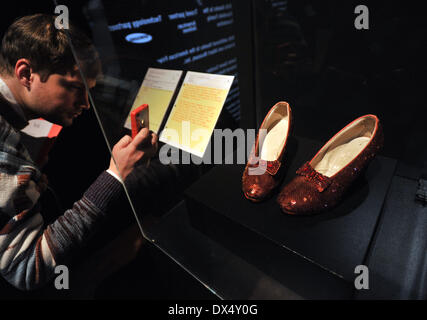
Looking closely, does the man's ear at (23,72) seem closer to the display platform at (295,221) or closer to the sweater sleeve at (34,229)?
the sweater sleeve at (34,229)

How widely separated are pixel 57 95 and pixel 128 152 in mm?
282

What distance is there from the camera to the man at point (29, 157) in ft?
1.93

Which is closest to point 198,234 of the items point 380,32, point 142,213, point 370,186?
point 142,213

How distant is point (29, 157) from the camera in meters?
0.66

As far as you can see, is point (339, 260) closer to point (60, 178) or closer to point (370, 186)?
point (370, 186)

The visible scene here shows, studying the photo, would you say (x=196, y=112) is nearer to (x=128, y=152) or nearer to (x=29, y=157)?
(x=128, y=152)

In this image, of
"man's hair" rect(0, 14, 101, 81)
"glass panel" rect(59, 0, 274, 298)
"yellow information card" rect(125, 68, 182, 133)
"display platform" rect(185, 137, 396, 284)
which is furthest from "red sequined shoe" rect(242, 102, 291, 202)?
"man's hair" rect(0, 14, 101, 81)

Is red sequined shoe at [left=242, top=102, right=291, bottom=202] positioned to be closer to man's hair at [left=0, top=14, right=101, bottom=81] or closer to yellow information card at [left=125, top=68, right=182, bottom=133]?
yellow information card at [left=125, top=68, right=182, bottom=133]

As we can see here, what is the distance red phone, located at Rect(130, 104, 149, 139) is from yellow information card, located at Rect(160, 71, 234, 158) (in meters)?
0.08

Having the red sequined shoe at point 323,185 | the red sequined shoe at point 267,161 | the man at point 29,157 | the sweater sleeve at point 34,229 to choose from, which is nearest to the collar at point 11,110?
the man at point 29,157
